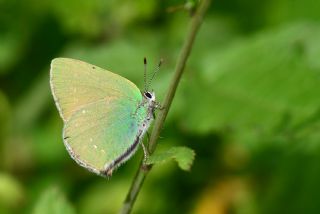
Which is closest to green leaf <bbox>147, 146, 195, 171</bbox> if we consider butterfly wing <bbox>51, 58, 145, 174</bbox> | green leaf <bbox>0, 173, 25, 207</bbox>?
butterfly wing <bbox>51, 58, 145, 174</bbox>

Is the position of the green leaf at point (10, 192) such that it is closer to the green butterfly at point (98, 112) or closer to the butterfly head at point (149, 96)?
the green butterfly at point (98, 112)

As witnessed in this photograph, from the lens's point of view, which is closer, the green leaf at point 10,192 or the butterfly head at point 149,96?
the butterfly head at point 149,96

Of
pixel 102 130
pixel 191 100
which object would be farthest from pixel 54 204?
pixel 191 100

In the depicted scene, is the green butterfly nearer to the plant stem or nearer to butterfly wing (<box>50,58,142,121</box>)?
butterfly wing (<box>50,58,142,121</box>)

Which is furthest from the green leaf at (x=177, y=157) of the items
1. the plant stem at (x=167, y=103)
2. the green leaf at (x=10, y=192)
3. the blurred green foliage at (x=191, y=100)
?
the green leaf at (x=10, y=192)

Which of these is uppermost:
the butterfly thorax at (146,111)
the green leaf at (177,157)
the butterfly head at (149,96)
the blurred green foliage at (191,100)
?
the green leaf at (177,157)

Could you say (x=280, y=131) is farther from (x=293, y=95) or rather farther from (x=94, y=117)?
(x=94, y=117)

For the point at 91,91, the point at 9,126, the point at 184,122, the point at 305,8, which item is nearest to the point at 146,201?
the point at 184,122
